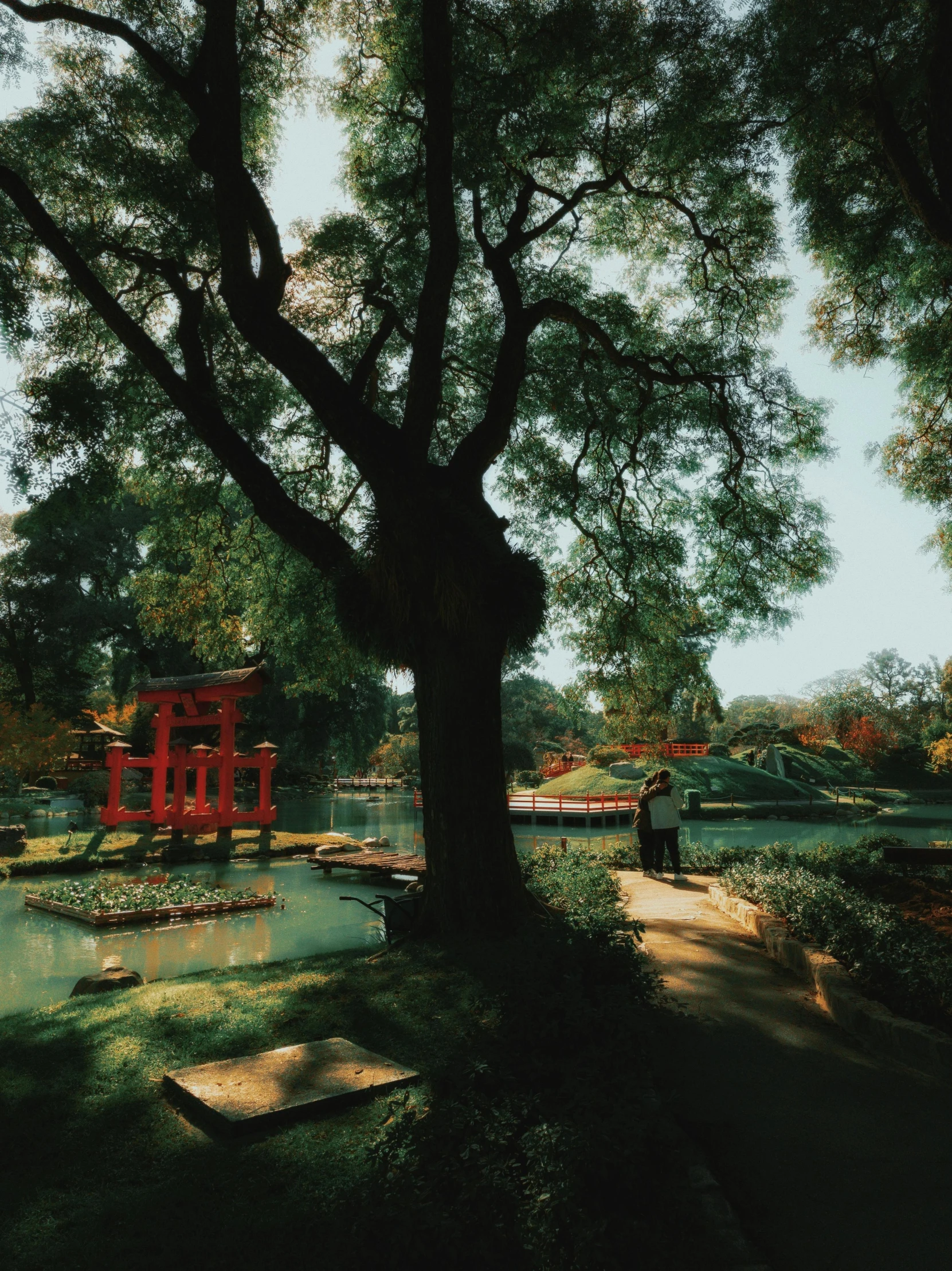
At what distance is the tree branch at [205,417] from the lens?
24.7 ft

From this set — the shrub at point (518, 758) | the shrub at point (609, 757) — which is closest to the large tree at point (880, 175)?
the shrub at point (609, 757)

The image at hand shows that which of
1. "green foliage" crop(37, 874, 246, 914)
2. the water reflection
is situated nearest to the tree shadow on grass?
the water reflection

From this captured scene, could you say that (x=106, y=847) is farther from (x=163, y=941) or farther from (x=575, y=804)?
(x=575, y=804)

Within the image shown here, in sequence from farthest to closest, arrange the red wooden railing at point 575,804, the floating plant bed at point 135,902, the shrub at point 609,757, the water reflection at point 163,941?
the shrub at point 609,757 → the red wooden railing at point 575,804 → the floating plant bed at point 135,902 → the water reflection at point 163,941

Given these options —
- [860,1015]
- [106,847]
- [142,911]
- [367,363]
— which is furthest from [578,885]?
[106,847]

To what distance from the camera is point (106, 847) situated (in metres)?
19.5

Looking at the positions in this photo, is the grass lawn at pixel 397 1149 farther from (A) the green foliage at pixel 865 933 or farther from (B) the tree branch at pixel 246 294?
(B) the tree branch at pixel 246 294

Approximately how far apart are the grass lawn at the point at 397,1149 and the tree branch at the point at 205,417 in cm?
393

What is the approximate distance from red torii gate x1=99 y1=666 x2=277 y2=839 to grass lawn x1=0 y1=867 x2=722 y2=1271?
52.7 ft

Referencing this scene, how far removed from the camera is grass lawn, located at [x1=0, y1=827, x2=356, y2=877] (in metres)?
17.2

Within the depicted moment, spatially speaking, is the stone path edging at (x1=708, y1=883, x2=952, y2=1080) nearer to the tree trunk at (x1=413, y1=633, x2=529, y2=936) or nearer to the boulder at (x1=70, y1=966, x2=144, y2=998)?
the tree trunk at (x1=413, y1=633, x2=529, y2=936)

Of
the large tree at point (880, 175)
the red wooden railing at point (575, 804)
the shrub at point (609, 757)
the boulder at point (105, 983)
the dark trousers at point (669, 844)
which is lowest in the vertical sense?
the boulder at point (105, 983)

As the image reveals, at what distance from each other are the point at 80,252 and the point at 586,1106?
9.90 meters

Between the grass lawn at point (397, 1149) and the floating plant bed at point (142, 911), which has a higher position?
the grass lawn at point (397, 1149)
